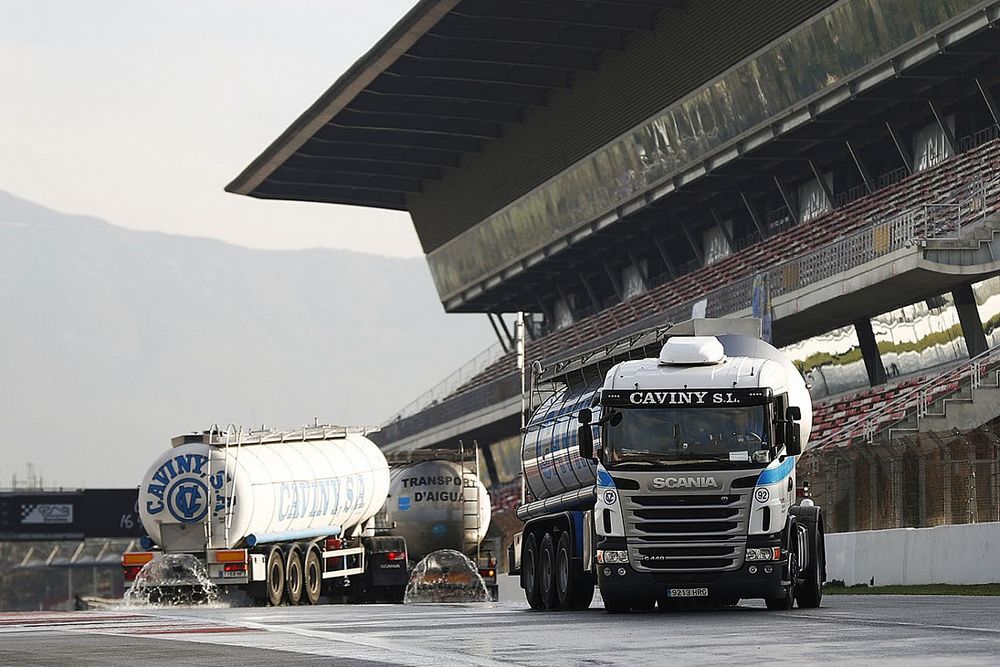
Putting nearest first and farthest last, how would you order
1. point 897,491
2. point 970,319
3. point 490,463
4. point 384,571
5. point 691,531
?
point 691,531 < point 897,491 < point 384,571 < point 970,319 < point 490,463

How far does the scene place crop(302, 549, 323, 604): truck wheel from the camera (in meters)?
37.7

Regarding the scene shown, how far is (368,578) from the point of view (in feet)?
139

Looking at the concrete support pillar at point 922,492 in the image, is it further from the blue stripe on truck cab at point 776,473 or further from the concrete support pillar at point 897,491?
the blue stripe on truck cab at point 776,473

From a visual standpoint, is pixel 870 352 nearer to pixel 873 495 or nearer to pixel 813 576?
pixel 873 495

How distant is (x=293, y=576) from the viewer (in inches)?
1467

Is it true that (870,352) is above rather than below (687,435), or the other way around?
above

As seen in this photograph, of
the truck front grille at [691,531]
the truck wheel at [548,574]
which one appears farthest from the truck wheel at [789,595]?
the truck wheel at [548,574]

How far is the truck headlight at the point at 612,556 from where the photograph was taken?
21.4 metres

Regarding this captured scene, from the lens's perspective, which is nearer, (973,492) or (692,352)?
(692,352)

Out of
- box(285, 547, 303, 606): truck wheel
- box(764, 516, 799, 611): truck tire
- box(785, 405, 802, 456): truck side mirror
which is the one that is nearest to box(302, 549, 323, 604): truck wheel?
box(285, 547, 303, 606): truck wheel

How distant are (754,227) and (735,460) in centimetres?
4296

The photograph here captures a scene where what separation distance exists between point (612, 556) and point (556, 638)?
15.2 feet

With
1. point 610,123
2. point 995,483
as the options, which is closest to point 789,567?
point 995,483

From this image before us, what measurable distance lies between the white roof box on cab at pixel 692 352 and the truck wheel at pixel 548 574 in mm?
3868
